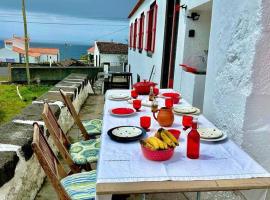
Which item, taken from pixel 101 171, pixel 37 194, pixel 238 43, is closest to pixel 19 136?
pixel 37 194

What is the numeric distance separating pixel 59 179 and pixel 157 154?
28.0 inches

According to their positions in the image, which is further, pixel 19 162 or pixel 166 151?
pixel 19 162

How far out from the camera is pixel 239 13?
218 cm

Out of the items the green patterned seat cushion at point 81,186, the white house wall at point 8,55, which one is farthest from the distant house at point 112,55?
the green patterned seat cushion at point 81,186

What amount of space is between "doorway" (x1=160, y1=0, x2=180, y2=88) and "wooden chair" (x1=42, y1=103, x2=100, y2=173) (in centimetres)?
330

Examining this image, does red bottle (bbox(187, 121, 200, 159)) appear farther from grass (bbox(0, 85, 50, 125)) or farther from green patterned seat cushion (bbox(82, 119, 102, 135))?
grass (bbox(0, 85, 50, 125))

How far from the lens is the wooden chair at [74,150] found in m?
2.05

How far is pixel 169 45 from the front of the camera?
5.98 m

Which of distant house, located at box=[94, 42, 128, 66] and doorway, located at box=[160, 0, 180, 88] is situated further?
distant house, located at box=[94, 42, 128, 66]

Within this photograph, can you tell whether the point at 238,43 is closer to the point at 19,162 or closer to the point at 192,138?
the point at 192,138

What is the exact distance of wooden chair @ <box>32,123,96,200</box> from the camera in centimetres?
140

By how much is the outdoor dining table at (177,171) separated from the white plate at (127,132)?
0.30 feet

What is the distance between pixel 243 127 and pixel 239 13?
0.99 meters

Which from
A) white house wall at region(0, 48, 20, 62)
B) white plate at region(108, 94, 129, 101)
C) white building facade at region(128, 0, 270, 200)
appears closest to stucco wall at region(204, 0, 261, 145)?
white building facade at region(128, 0, 270, 200)
